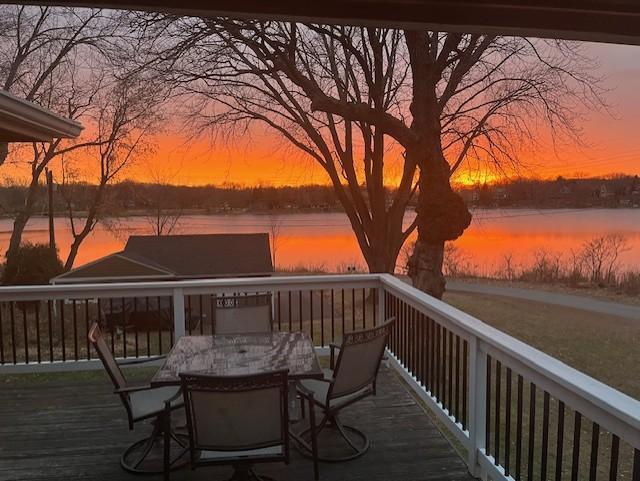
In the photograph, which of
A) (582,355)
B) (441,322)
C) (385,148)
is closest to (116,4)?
(441,322)

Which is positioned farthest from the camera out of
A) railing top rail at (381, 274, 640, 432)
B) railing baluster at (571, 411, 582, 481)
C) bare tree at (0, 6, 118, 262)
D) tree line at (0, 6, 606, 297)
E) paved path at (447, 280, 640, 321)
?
paved path at (447, 280, 640, 321)

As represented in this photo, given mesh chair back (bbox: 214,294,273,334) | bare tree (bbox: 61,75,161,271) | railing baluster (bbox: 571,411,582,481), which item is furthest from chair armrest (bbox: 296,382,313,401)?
bare tree (bbox: 61,75,161,271)

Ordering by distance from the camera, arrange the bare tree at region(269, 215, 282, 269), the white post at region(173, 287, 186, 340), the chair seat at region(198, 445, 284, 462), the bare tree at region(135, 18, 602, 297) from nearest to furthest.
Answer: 1. the chair seat at region(198, 445, 284, 462)
2. the white post at region(173, 287, 186, 340)
3. the bare tree at region(135, 18, 602, 297)
4. the bare tree at region(269, 215, 282, 269)

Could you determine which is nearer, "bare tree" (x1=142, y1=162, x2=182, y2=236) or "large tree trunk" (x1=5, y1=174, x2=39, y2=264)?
"large tree trunk" (x1=5, y1=174, x2=39, y2=264)

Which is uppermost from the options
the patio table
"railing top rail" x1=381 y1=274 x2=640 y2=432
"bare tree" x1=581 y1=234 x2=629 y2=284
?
"railing top rail" x1=381 y1=274 x2=640 y2=432

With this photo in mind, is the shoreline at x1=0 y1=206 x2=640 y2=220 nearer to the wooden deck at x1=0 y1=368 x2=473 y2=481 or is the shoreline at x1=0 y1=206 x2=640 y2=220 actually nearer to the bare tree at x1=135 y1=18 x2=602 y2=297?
the bare tree at x1=135 y1=18 x2=602 y2=297

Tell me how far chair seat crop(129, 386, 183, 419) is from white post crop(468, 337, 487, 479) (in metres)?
Result: 1.67

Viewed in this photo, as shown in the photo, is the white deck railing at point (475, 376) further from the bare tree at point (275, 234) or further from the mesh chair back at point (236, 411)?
the bare tree at point (275, 234)

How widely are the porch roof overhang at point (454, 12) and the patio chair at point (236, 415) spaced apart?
165 cm

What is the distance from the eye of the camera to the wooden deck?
319cm

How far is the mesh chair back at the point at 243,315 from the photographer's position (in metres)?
4.40

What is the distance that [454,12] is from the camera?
138 centimetres

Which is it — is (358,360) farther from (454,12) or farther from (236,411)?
(454,12)

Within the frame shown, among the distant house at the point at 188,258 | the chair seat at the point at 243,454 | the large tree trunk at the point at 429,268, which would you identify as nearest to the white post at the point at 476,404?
the chair seat at the point at 243,454
